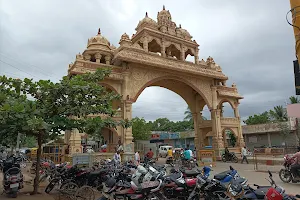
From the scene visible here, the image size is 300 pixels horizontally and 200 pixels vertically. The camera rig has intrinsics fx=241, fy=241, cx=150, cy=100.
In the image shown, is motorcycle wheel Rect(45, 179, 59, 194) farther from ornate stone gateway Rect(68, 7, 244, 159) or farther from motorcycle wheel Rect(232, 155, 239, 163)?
motorcycle wheel Rect(232, 155, 239, 163)

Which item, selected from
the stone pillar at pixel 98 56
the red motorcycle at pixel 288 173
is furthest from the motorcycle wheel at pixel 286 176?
the stone pillar at pixel 98 56

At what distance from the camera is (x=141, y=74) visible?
16.5m

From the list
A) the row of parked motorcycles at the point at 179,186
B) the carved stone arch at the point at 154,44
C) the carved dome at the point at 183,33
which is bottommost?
the row of parked motorcycles at the point at 179,186

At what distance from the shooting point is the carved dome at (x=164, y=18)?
1942 cm

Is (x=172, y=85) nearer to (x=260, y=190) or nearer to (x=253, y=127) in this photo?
(x=253, y=127)

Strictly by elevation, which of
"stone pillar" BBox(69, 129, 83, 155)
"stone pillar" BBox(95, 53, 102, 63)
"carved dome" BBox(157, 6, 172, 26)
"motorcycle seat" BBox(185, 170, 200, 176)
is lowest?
"motorcycle seat" BBox(185, 170, 200, 176)

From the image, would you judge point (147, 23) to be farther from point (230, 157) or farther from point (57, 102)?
point (57, 102)

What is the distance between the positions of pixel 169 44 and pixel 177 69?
104 inches

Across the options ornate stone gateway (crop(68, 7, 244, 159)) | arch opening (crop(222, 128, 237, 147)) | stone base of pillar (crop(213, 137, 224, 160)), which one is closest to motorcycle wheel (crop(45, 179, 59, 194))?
ornate stone gateway (crop(68, 7, 244, 159))

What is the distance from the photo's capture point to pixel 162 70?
17484mm

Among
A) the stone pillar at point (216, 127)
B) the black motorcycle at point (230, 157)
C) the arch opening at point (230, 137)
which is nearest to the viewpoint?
the black motorcycle at point (230, 157)

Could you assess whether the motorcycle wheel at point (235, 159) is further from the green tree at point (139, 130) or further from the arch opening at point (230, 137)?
the green tree at point (139, 130)

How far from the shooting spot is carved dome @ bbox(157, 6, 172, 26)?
1942 cm

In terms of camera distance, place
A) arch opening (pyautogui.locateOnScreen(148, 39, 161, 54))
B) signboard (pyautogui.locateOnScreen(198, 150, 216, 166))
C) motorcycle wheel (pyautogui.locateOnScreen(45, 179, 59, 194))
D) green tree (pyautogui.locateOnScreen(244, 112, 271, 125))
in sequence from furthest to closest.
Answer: green tree (pyautogui.locateOnScreen(244, 112, 271, 125)), arch opening (pyautogui.locateOnScreen(148, 39, 161, 54)), signboard (pyautogui.locateOnScreen(198, 150, 216, 166)), motorcycle wheel (pyautogui.locateOnScreen(45, 179, 59, 194))
